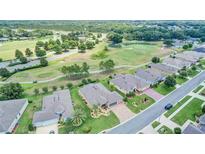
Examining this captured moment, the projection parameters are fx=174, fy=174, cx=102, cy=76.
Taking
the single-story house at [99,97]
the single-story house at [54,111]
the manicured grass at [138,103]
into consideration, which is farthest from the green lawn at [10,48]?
the manicured grass at [138,103]

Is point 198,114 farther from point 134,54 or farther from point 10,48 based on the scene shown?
point 10,48

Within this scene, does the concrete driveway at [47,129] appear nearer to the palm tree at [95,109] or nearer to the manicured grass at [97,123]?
the manicured grass at [97,123]

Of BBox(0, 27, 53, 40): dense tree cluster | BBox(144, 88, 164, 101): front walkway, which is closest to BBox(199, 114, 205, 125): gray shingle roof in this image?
BBox(144, 88, 164, 101): front walkway

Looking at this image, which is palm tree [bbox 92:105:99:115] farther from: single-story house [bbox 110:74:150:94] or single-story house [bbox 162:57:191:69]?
single-story house [bbox 162:57:191:69]

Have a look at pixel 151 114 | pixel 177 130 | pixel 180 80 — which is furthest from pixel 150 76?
pixel 177 130

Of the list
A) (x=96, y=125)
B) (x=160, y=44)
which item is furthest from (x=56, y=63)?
(x=160, y=44)
